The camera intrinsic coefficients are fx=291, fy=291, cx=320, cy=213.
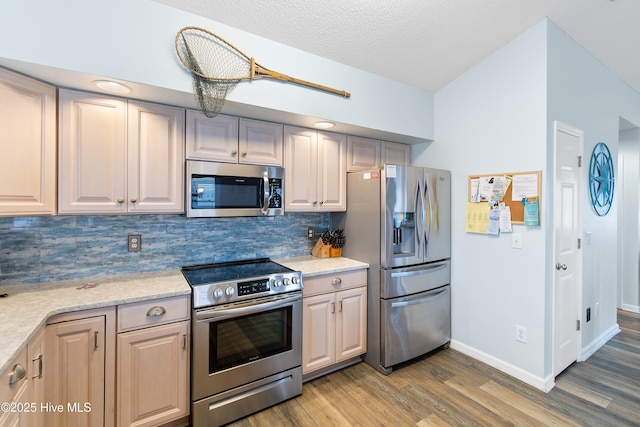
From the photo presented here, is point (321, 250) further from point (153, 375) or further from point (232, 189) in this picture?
point (153, 375)

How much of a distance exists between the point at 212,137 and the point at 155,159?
1.37ft

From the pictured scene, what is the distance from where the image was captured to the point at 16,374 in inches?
43.9

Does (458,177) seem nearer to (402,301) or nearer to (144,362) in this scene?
(402,301)

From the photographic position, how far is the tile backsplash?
1844 millimetres

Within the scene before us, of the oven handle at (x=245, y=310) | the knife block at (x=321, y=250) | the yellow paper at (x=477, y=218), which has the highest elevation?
the yellow paper at (x=477, y=218)

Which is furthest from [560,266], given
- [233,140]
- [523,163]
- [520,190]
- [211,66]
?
[211,66]

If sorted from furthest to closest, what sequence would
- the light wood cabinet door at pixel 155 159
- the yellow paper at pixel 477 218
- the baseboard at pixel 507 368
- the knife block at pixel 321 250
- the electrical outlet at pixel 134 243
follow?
the knife block at pixel 321 250 → the yellow paper at pixel 477 218 → the baseboard at pixel 507 368 → the electrical outlet at pixel 134 243 → the light wood cabinet door at pixel 155 159

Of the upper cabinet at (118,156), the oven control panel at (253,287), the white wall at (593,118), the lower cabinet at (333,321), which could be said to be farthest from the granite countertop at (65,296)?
the white wall at (593,118)

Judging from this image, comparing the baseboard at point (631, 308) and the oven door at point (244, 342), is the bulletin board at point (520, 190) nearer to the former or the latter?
the oven door at point (244, 342)

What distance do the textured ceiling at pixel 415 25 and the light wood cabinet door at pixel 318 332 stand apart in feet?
6.56

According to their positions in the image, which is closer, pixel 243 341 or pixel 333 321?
pixel 243 341

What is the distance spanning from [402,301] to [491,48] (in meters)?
2.35

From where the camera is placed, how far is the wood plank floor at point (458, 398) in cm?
196

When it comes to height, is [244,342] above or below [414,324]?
above
